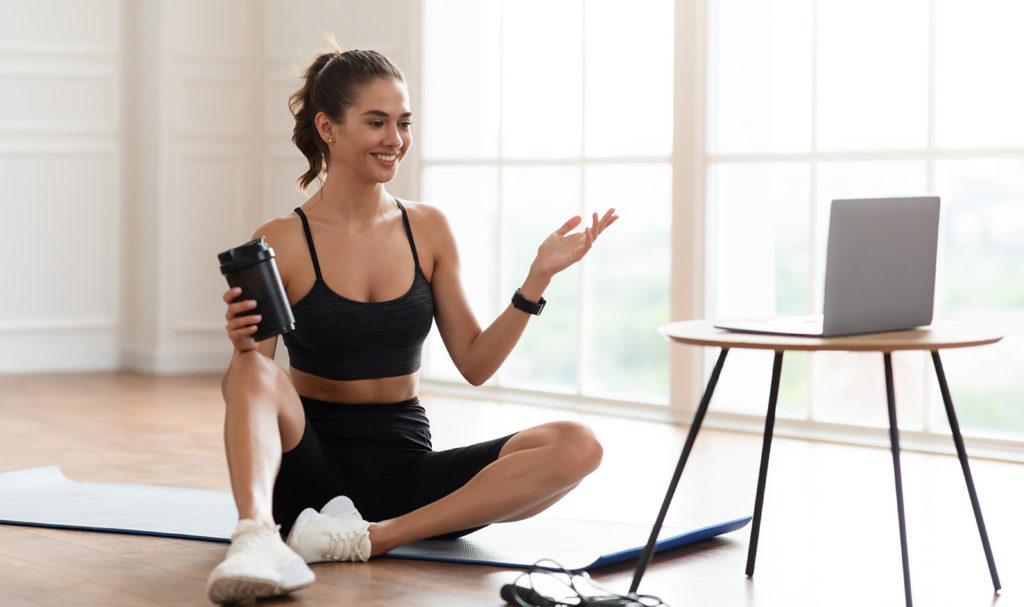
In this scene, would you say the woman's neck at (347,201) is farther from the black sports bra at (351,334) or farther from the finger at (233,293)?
the finger at (233,293)

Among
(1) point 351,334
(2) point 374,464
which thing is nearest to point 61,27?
(1) point 351,334

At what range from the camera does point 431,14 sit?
5094 millimetres

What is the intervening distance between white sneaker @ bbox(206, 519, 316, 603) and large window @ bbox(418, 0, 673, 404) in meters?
2.58

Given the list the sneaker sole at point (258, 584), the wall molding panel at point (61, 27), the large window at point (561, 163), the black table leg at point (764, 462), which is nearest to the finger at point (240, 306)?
the sneaker sole at point (258, 584)

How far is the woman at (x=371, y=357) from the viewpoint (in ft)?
7.59

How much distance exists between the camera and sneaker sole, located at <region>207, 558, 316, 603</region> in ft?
6.32

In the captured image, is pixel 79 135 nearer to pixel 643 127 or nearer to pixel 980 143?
pixel 643 127

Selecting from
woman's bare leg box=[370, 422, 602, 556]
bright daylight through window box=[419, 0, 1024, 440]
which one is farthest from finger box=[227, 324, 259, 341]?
bright daylight through window box=[419, 0, 1024, 440]

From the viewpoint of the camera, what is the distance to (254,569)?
1936mm

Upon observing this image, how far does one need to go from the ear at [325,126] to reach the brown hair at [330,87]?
11 millimetres

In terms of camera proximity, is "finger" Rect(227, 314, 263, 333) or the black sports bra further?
the black sports bra

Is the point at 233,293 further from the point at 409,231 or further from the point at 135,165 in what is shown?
the point at 135,165

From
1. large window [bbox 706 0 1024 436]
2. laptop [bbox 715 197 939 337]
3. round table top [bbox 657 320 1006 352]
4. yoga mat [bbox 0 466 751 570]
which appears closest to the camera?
round table top [bbox 657 320 1006 352]

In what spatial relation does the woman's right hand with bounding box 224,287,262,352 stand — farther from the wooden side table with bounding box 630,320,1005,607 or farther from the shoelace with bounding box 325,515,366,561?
the wooden side table with bounding box 630,320,1005,607
